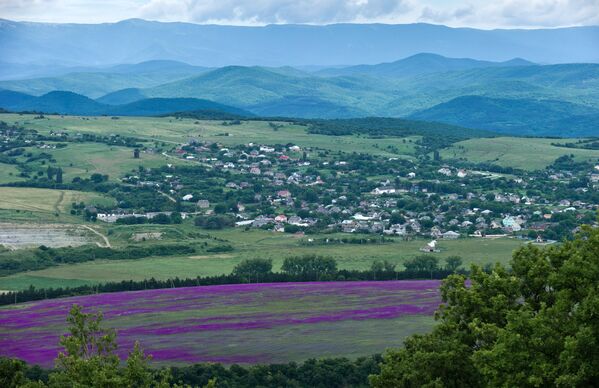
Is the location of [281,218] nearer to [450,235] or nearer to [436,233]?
[436,233]

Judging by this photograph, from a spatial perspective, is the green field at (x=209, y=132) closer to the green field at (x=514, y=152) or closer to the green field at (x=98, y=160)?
the green field at (x=514, y=152)

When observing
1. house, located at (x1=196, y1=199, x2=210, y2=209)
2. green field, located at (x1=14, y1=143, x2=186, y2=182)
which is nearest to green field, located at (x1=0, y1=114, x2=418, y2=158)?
green field, located at (x1=14, y1=143, x2=186, y2=182)

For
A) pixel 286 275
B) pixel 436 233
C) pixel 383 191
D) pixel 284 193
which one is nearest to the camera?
pixel 286 275

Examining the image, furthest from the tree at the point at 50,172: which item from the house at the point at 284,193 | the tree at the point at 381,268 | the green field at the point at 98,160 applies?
the tree at the point at 381,268

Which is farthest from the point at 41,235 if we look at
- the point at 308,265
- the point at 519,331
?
the point at 519,331

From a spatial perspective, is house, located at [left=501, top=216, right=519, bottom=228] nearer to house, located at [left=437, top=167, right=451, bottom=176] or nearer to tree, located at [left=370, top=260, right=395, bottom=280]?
tree, located at [left=370, top=260, right=395, bottom=280]

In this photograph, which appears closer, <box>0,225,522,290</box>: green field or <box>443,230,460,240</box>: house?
<box>0,225,522,290</box>: green field

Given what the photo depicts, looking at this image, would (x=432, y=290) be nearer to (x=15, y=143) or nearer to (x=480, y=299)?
(x=480, y=299)

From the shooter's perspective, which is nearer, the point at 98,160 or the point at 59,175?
the point at 59,175
